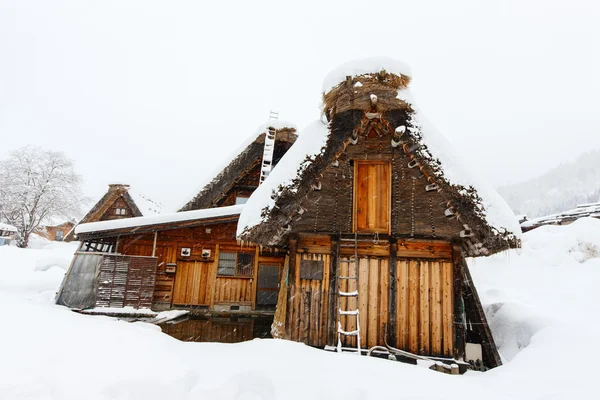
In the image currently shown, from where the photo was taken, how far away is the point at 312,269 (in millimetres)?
6840

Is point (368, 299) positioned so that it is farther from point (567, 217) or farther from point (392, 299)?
point (567, 217)

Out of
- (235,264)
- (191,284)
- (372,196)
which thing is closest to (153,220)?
(191,284)

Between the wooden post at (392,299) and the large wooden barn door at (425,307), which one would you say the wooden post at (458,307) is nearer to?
the large wooden barn door at (425,307)

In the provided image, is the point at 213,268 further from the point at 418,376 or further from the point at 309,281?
the point at 418,376

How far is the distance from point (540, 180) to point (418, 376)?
138524mm

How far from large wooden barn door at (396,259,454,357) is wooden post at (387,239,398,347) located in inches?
3.1

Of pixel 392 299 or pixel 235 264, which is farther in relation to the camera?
pixel 235 264

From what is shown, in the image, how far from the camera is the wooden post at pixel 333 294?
6.55 meters

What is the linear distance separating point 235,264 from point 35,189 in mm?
31888

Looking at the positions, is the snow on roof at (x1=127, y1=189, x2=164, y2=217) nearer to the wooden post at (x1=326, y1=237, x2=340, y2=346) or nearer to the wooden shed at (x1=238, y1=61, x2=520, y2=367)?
the wooden shed at (x1=238, y1=61, x2=520, y2=367)

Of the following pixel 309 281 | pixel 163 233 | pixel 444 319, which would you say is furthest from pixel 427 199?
pixel 163 233

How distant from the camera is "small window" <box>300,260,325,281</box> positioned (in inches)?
268

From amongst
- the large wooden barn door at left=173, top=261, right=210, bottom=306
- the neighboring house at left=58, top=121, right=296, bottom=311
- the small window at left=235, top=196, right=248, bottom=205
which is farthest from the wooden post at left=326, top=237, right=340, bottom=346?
the small window at left=235, top=196, right=248, bottom=205

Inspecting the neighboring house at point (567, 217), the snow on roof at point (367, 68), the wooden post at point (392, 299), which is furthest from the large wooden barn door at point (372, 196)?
the neighboring house at point (567, 217)
